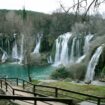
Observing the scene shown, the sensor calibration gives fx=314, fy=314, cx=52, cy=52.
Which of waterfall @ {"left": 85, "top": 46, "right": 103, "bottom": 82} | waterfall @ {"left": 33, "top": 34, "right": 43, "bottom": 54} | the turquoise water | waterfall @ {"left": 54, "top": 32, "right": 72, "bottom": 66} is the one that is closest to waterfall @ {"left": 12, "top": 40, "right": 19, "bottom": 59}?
waterfall @ {"left": 33, "top": 34, "right": 43, "bottom": 54}

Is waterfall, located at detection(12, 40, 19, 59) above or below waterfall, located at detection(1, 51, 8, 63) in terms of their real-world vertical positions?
above

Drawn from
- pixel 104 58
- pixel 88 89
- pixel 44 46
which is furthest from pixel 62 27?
pixel 88 89

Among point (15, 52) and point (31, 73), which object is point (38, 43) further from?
point (31, 73)

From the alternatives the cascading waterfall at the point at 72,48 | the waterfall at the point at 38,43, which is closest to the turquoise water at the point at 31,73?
the cascading waterfall at the point at 72,48

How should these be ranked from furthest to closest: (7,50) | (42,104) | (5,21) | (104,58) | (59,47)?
(5,21) < (7,50) < (59,47) < (104,58) < (42,104)

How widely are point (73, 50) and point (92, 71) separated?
2581 centimetres

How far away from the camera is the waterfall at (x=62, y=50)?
60931 millimetres

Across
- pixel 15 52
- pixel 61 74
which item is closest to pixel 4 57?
pixel 15 52

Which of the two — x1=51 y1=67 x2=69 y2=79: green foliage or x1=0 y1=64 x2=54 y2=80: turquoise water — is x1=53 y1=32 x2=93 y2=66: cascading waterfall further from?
x1=51 y1=67 x2=69 y2=79: green foliage

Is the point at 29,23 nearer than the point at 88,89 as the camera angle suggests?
No

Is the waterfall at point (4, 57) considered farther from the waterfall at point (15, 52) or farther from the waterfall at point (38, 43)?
the waterfall at point (38, 43)

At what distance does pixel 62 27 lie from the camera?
77.1 meters

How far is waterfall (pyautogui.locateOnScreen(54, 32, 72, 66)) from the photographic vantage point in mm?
60931

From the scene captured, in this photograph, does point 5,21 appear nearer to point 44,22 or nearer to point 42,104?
point 44,22
